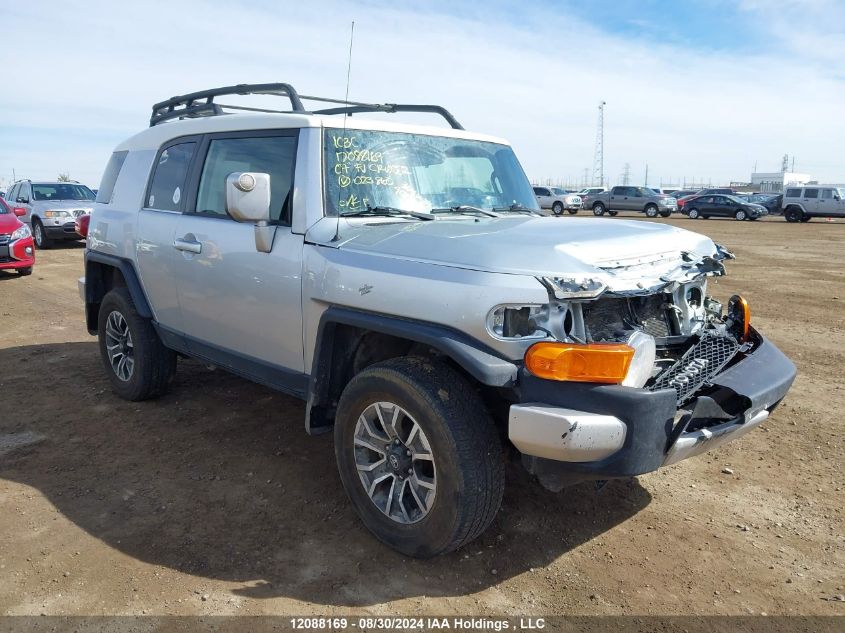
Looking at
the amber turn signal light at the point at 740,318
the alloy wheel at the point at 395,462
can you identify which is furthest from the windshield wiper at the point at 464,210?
the amber turn signal light at the point at 740,318

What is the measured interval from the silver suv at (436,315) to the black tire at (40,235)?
14558 mm

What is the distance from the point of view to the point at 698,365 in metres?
3.25

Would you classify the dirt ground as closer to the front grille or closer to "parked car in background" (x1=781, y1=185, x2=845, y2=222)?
the front grille

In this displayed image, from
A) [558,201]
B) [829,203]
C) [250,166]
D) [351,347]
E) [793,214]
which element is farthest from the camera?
[558,201]

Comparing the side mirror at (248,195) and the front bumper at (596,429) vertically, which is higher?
the side mirror at (248,195)

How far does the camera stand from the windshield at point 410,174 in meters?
3.68

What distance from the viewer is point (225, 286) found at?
407 centimetres

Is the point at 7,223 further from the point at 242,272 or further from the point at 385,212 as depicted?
the point at 385,212

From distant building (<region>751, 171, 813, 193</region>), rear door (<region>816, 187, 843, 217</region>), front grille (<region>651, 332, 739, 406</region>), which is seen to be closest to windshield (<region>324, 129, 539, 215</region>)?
front grille (<region>651, 332, 739, 406</region>)

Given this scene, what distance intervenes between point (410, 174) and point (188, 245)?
1533mm

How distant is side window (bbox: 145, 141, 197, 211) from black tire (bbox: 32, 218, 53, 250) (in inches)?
559

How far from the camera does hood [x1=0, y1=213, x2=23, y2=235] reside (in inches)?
456

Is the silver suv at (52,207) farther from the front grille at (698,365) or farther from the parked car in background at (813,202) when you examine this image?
the parked car in background at (813,202)

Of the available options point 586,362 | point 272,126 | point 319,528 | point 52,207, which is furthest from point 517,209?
point 52,207
